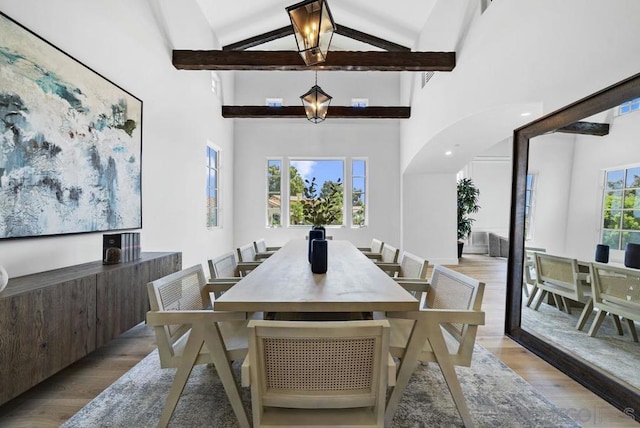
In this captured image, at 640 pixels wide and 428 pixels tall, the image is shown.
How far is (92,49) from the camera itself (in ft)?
8.61

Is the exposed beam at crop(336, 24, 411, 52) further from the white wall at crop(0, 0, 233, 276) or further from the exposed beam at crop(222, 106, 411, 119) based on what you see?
the white wall at crop(0, 0, 233, 276)

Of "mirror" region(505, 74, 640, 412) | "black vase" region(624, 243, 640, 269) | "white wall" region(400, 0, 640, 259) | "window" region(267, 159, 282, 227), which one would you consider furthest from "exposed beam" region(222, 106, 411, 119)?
"black vase" region(624, 243, 640, 269)

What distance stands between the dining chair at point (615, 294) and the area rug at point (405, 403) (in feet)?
2.20

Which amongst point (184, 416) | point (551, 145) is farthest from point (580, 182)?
point (184, 416)

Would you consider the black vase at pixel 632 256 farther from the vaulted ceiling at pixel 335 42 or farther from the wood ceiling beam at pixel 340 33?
the wood ceiling beam at pixel 340 33

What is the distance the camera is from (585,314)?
2.28 meters

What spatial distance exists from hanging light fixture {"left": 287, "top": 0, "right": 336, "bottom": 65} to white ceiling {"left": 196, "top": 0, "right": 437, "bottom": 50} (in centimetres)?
326

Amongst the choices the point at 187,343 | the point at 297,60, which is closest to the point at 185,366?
the point at 187,343

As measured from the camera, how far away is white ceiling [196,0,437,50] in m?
4.95

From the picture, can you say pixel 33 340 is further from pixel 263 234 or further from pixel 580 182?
pixel 263 234

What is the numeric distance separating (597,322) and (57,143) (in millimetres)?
3898

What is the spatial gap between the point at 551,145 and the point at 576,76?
0.53 m

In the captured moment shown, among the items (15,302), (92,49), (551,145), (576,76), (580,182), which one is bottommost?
(15,302)

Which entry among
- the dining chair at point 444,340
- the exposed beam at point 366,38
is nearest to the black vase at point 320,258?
the dining chair at point 444,340
